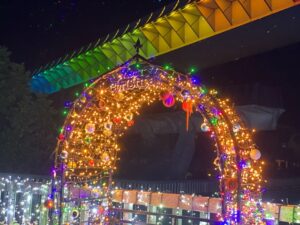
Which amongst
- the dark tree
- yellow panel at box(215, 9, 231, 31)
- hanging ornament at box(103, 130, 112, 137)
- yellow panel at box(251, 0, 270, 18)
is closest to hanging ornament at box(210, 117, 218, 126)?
hanging ornament at box(103, 130, 112, 137)

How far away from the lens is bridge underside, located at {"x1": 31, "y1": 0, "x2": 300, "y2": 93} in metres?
15.0

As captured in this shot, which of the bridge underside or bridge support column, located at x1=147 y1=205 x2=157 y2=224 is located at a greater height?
the bridge underside

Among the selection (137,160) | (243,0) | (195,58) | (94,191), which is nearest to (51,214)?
(94,191)

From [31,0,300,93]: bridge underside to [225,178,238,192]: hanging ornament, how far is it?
7541 millimetres

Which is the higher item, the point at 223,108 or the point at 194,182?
the point at 223,108

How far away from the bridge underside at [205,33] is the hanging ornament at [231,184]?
7.54 m

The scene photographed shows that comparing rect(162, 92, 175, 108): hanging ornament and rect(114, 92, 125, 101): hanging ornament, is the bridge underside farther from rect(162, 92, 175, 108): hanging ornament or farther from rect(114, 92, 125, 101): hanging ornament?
rect(162, 92, 175, 108): hanging ornament

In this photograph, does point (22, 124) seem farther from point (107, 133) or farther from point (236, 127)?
point (236, 127)

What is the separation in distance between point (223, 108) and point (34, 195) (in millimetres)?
6408

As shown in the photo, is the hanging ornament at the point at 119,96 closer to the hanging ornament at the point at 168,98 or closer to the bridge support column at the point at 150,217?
the hanging ornament at the point at 168,98

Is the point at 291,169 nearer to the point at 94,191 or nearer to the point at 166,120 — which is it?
the point at 166,120

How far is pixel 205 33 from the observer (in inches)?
695

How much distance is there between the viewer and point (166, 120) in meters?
24.8

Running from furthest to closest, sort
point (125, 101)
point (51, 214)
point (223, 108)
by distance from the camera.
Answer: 1. point (125, 101)
2. point (51, 214)
3. point (223, 108)
